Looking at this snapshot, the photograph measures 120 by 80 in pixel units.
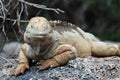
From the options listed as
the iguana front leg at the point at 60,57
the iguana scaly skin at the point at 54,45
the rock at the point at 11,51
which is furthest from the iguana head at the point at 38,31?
the rock at the point at 11,51

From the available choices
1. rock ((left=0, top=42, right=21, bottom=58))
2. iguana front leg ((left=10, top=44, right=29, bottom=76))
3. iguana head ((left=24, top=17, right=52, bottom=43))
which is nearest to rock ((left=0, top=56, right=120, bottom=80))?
iguana front leg ((left=10, top=44, right=29, bottom=76))

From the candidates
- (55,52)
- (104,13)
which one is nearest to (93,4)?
(104,13)

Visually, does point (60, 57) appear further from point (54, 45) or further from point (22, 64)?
point (22, 64)

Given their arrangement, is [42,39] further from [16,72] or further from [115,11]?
[115,11]

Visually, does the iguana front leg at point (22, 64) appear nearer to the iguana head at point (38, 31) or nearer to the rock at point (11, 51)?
the iguana head at point (38, 31)

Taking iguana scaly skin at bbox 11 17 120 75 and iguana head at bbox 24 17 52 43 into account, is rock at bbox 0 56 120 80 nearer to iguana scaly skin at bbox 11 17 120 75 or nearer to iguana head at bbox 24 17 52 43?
iguana scaly skin at bbox 11 17 120 75

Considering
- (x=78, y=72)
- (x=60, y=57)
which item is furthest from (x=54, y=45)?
(x=78, y=72)
